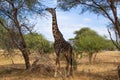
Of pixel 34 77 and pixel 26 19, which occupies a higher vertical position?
pixel 26 19

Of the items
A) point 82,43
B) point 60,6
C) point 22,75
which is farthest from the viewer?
point 82,43

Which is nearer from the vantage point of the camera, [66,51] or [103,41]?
[66,51]

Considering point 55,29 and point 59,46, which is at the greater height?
point 55,29

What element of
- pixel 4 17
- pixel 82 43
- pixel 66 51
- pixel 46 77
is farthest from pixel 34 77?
pixel 82 43

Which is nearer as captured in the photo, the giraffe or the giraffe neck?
the giraffe

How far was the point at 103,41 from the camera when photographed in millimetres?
37375

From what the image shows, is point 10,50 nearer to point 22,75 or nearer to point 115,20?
point 22,75

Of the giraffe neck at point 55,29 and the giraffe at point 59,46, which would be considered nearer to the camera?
the giraffe at point 59,46

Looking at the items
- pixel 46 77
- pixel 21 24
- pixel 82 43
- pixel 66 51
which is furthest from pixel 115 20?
pixel 82 43

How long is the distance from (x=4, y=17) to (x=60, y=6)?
8.87ft

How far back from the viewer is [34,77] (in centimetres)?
1435

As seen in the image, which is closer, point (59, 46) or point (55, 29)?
point (59, 46)

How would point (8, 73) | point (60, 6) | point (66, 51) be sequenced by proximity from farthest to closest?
point (60, 6), point (8, 73), point (66, 51)

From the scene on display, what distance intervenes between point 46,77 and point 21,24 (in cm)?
346
